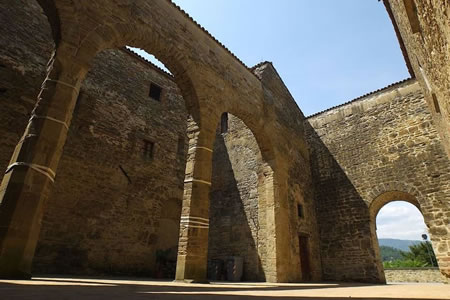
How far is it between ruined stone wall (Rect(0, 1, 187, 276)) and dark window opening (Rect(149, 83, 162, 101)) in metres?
0.21

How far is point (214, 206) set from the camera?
37.4ft

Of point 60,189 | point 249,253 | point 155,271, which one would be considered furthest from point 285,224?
point 60,189

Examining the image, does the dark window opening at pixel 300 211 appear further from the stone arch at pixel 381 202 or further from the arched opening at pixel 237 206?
the stone arch at pixel 381 202

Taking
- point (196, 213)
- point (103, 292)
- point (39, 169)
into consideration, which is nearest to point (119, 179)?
point (196, 213)

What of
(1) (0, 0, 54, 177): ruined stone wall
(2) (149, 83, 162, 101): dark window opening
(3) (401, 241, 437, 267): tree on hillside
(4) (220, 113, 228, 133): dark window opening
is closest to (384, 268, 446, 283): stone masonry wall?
(4) (220, 113, 228, 133): dark window opening

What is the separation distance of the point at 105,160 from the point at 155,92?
4130 mm

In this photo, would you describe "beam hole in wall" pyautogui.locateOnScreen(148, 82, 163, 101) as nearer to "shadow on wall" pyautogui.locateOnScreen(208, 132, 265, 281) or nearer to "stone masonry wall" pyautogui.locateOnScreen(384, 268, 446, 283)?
"shadow on wall" pyautogui.locateOnScreen(208, 132, 265, 281)

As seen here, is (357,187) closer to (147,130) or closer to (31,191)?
(147,130)

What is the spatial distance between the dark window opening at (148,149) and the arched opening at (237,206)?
284 centimetres

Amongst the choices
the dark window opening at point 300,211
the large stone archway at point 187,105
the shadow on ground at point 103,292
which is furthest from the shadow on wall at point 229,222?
the shadow on ground at point 103,292

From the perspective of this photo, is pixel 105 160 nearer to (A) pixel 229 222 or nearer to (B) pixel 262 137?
(A) pixel 229 222

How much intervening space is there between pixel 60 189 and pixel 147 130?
394cm

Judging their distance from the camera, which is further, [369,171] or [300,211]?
[369,171]

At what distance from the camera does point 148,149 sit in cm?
1093
